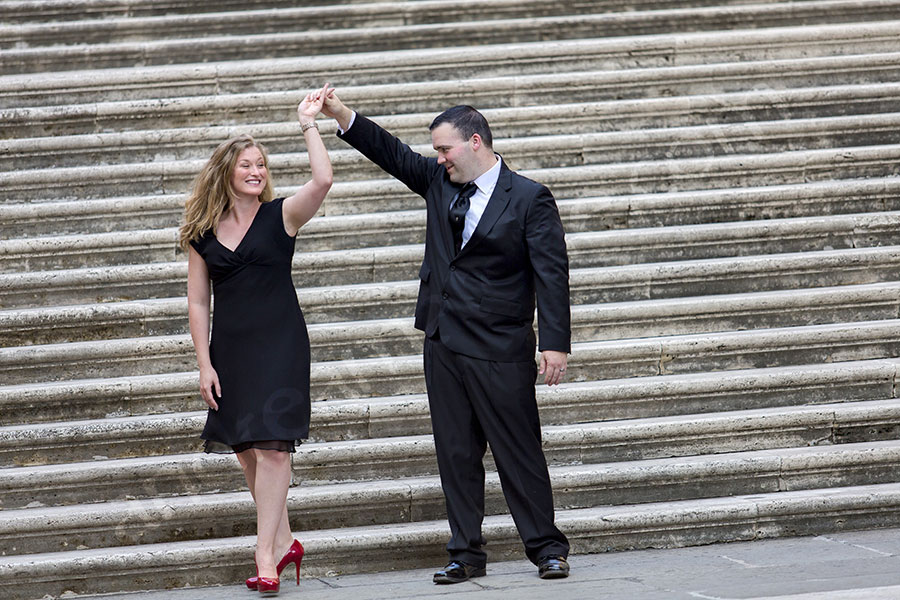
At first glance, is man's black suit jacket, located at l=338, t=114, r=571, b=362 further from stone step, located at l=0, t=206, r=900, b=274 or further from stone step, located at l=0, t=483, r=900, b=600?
stone step, located at l=0, t=206, r=900, b=274

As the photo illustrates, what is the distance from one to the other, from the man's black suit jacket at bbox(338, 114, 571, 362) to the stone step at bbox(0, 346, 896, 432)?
103cm

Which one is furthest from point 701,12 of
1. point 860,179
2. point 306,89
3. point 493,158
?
point 493,158

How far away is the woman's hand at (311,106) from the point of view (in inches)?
176

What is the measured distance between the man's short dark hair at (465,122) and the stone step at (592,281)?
175 cm

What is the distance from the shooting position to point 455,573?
4.58m

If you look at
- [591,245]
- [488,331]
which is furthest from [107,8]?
[488,331]

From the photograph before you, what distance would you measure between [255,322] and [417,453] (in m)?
1.25

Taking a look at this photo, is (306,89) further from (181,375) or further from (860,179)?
(860,179)

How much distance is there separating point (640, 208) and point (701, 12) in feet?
8.17

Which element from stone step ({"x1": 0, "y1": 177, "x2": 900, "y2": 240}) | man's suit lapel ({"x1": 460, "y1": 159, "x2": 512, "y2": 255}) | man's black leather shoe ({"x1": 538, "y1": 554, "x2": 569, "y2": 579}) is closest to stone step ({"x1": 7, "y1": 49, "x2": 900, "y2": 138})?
stone step ({"x1": 0, "y1": 177, "x2": 900, "y2": 240})

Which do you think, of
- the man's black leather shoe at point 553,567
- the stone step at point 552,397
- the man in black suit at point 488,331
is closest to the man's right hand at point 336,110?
the man in black suit at point 488,331

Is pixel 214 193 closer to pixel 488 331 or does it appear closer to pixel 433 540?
pixel 488 331

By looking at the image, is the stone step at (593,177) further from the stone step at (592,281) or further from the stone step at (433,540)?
the stone step at (433,540)

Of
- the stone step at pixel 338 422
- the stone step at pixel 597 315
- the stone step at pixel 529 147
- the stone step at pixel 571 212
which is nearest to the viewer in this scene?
the stone step at pixel 338 422
